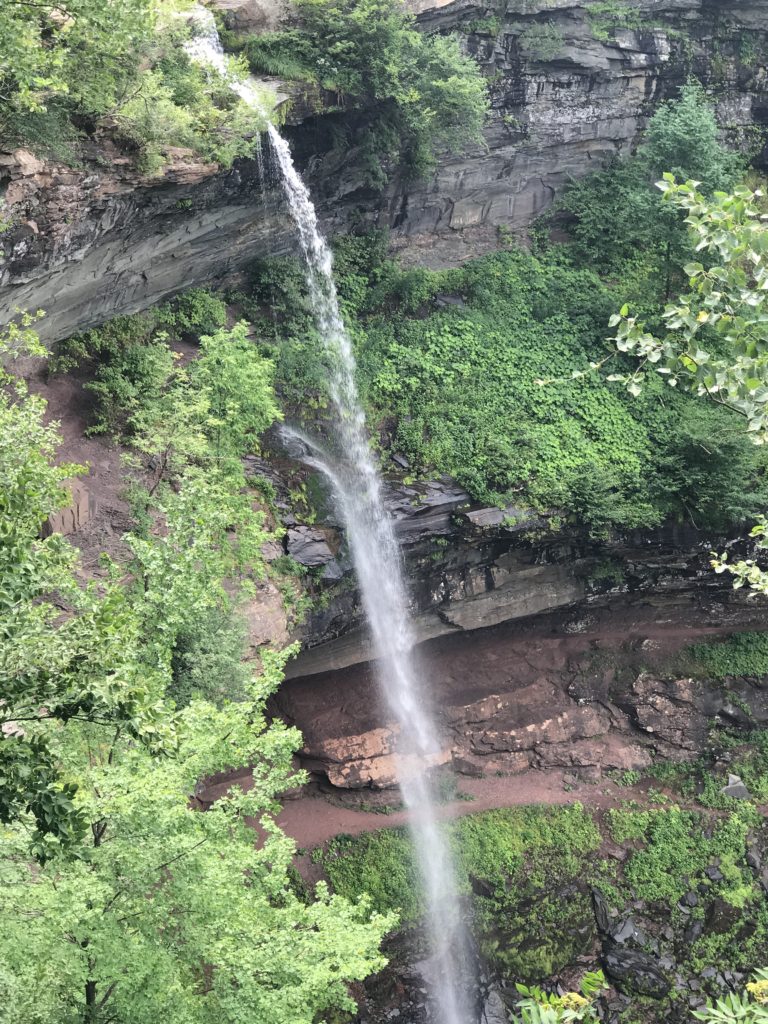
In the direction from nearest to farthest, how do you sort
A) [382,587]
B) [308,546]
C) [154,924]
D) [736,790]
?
1. [154,924]
2. [308,546]
3. [382,587]
4. [736,790]

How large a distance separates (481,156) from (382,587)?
12.0m

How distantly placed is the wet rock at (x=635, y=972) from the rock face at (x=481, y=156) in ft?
53.2

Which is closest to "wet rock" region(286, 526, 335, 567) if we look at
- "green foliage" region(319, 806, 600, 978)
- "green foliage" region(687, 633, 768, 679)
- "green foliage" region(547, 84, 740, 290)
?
"green foliage" region(319, 806, 600, 978)

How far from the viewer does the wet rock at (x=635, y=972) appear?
15789 mm

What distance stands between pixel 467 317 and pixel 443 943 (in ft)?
47.6

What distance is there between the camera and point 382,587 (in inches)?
699

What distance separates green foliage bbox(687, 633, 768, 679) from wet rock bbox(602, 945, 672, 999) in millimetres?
7125

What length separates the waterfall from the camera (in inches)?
630

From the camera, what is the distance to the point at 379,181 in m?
19.6

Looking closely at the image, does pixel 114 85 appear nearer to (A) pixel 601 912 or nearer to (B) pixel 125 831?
(B) pixel 125 831

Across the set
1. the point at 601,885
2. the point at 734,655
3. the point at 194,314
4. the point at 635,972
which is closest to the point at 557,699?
the point at 601,885

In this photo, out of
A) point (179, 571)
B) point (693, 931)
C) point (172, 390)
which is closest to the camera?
→ point (179, 571)

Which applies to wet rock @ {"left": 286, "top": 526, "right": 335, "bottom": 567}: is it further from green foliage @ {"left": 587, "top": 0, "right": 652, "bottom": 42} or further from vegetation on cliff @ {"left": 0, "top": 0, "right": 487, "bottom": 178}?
green foliage @ {"left": 587, "top": 0, "right": 652, "bottom": 42}

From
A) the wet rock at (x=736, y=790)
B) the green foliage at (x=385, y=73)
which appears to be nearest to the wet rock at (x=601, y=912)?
the wet rock at (x=736, y=790)
